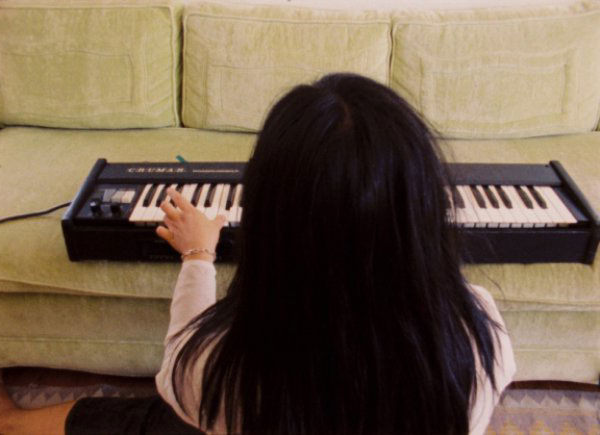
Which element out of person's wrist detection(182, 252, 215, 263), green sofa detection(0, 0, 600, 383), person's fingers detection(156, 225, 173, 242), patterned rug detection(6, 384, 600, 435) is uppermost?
green sofa detection(0, 0, 600, 383)

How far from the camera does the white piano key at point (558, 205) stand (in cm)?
113

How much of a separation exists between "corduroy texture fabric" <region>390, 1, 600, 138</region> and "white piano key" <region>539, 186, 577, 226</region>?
1.37ft

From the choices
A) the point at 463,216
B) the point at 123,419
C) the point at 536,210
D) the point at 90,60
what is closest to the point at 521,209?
the point at 536,210

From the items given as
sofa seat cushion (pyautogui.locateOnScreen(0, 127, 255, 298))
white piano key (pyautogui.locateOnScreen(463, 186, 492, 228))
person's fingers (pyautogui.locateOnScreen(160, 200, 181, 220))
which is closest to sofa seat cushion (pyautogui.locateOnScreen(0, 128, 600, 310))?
sofa seat cushion (pyautogui.locateOnScreen(0, 127, 255, 298))

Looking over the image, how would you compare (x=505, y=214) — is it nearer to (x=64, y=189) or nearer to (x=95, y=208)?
(x=95, y=208)

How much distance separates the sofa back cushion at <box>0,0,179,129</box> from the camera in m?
1.60

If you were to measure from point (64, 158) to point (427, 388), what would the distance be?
1.25 meters

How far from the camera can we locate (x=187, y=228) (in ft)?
3.40

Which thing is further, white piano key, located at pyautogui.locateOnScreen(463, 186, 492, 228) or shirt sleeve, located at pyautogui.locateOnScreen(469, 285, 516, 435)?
white piano key, located at pyautogui.locateOnScreen(463, 186, 492, 228)

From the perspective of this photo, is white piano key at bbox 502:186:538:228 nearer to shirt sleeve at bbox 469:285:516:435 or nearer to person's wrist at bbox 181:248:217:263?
shirt sleeve at bbox 469:285:516:435

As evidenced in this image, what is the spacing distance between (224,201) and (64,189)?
0.48 metres

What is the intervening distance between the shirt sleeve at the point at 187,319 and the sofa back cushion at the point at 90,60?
0.88m

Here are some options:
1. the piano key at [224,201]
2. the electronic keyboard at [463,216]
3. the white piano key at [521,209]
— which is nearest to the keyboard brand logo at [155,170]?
the electronic keyboard at [463,216]

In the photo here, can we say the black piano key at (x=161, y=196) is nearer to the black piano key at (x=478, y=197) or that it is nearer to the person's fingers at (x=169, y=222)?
the person's fingers at (x=169, y=222)
